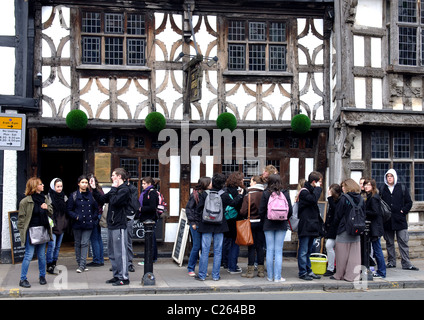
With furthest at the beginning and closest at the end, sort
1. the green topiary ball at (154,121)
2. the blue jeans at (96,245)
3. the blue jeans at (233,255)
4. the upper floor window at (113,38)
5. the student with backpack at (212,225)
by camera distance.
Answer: the upper floor window at (113,38) → the green topiary ball at (154,121) → the blue jeans at (96,245) → the blue jeans at (233,255) → the student with backpack at (212,225)

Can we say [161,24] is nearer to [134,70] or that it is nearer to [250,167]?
[134,70]

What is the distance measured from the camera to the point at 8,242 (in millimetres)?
12680

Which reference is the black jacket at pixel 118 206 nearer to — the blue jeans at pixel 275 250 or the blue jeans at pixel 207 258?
the blue jeans at pixel 207 258

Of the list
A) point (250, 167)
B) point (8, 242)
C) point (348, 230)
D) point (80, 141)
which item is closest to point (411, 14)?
point (250, 167)

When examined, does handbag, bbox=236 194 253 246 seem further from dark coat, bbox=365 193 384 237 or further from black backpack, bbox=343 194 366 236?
dark coat, bbox=365 193 384 237

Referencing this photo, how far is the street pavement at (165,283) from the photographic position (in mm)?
9875

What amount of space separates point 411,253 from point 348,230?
4.05 metres

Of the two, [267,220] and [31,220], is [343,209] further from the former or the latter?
[31,220]

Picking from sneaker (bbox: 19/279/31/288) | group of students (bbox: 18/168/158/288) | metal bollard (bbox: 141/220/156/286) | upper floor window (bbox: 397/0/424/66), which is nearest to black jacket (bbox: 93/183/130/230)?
group of students (bbox: 18/168/158/288)

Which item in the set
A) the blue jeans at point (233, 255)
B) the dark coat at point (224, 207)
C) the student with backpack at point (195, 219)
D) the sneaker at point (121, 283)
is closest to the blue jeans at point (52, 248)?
the sneaker at point (121, 283)

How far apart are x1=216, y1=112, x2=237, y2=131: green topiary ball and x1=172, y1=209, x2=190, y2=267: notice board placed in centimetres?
208

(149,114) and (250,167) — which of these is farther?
(250,167)

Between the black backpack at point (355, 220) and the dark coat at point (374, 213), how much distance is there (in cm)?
58

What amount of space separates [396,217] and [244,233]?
11.7 feet
